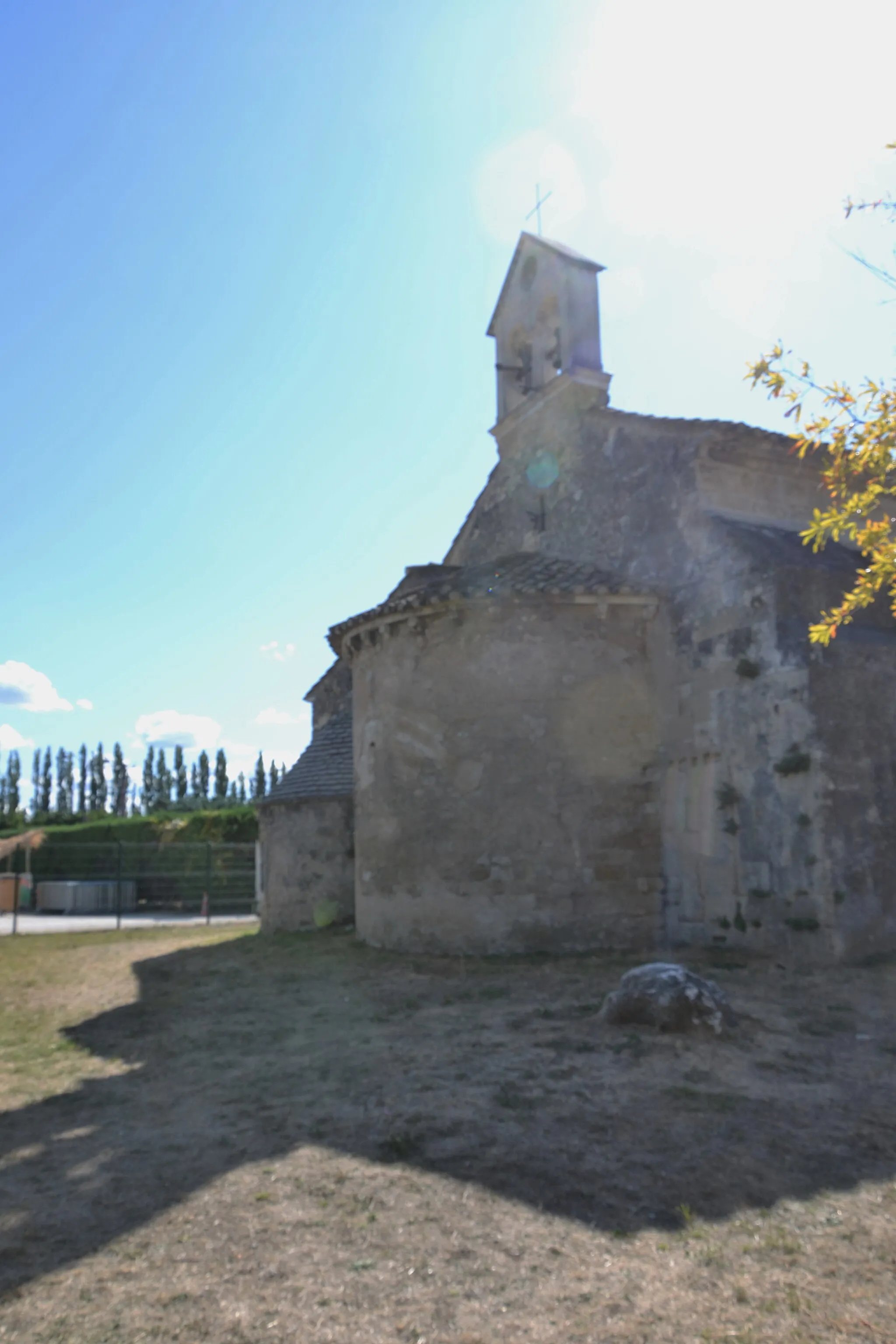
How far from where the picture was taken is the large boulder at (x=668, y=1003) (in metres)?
6.46

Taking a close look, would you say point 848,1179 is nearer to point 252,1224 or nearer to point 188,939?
point 252,1224

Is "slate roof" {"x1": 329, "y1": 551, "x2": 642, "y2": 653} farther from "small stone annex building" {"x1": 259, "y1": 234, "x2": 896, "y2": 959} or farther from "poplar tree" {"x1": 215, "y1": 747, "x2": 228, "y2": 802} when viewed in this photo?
"poplar tree" {"x1": 215, "y1": 747, "x2": 228, "y2": 802}

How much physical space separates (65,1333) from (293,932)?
36.7ft

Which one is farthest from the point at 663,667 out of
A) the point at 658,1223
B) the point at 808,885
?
the point at 658,1223

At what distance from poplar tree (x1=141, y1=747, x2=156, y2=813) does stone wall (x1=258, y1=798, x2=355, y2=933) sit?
199 feet

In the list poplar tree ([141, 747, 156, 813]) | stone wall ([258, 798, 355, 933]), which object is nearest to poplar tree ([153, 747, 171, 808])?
poplar tree ([141, 747, 156, 813])

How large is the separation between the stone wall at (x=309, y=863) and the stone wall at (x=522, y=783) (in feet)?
9.78

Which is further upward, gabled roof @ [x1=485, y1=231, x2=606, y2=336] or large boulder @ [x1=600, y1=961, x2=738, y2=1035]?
gabled roof @ [x1=485, y1=231, x2=606, y2=336]

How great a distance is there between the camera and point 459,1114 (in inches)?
195

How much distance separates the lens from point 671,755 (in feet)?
34.8

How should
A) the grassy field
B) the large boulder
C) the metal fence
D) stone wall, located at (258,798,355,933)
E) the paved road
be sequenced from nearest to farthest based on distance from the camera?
the grassy field, the large boulder, stone wall, located at (258,798,355,933), the paved road, the metal fence

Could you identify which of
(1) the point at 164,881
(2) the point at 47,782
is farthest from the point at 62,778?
(1) the point at 164,881

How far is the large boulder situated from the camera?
646 centimetres

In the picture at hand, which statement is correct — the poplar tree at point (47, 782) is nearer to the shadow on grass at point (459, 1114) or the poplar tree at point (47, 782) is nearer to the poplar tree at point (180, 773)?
the poplar tree at point (180, 773)
